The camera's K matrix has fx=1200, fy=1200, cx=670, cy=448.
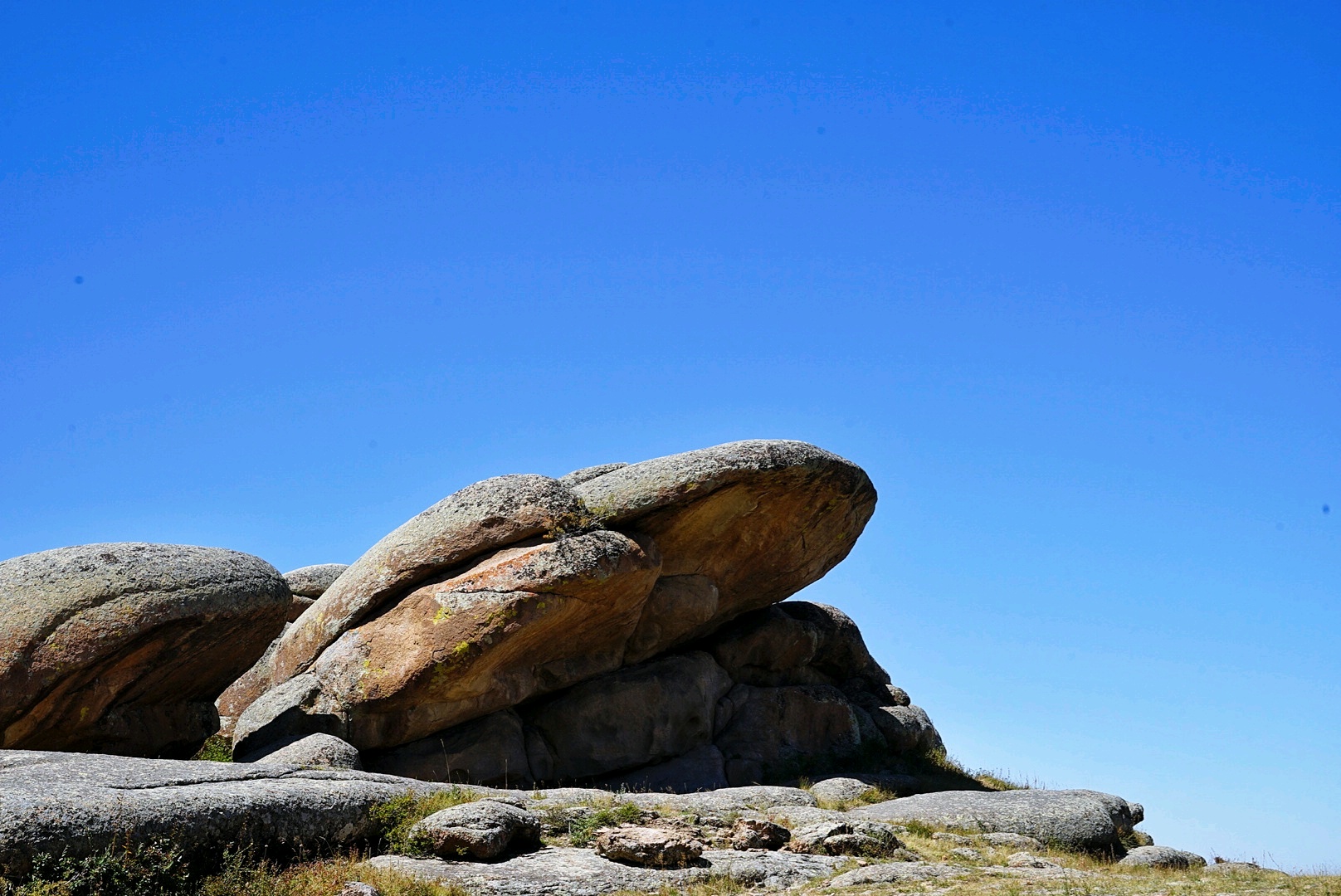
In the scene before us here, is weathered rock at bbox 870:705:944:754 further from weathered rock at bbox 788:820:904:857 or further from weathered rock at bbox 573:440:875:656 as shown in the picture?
weathered rock at bbox 788:820:904:857

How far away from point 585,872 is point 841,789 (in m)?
9.70

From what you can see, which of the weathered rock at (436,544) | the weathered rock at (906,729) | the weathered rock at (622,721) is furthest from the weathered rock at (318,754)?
the weathered rock at (906,729)

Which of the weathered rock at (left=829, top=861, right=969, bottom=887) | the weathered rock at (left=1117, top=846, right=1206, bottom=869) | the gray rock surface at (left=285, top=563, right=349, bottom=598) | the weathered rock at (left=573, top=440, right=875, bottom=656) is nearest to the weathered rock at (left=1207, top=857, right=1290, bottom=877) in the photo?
the weathered rock at (left=1117, top=846, right=1206, bottom=869)

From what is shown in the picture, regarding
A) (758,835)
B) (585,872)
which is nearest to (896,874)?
(758,835)

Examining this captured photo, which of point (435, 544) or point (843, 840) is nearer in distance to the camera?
point (843, 840)

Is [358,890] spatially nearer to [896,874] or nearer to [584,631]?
[896,874]

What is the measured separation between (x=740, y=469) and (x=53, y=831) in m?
14.4

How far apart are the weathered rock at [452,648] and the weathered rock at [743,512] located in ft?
4.18

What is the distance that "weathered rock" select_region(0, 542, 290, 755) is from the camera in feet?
61.2

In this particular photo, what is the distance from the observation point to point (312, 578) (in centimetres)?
2734

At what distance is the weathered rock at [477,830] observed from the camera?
13.7 meters

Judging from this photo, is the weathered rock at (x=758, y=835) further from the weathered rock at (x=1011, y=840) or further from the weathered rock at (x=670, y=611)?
the weathered rock at (x=670, y=611)

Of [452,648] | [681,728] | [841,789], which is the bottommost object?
[841,789]

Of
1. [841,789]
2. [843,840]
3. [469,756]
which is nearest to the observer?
[843,840]
